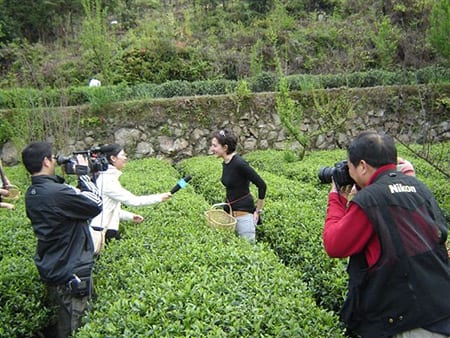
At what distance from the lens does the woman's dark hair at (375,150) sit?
2.31 meters

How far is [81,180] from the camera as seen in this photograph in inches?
139

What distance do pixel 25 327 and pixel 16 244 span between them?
124 cm

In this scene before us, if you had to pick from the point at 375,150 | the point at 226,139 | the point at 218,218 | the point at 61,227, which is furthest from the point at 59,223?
the point at 375,150

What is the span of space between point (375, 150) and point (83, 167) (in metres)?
2.55

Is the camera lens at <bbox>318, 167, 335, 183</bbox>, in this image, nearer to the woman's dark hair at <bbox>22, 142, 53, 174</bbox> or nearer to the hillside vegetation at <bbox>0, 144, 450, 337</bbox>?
the hillside vegetation at <bbox>0, 144, 450, 337</bbox>

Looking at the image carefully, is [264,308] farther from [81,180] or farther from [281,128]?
[281,128]

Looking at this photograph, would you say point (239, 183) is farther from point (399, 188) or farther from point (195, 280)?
point (399, 188)

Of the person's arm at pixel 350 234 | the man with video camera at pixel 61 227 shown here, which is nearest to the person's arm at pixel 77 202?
the man with video camera at pixel 61 227

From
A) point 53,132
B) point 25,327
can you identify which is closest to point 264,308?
point 25,327

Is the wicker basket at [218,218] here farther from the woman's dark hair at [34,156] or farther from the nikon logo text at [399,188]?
the nikon logo text at [399,188]

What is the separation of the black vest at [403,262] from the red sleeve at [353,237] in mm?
47

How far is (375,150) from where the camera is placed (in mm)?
2312

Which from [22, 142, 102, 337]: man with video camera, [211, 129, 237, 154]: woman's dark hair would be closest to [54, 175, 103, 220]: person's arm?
[22, 142, 102, 337]: man with video camera

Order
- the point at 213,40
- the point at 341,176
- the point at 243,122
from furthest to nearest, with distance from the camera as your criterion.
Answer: the point at 213,40
the point at 243,122
the point at 341,176
